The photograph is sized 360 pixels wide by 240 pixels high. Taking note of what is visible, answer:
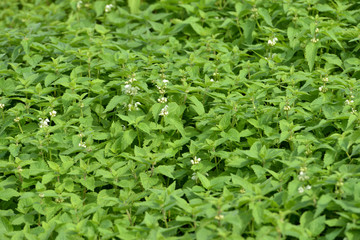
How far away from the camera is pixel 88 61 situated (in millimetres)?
5129

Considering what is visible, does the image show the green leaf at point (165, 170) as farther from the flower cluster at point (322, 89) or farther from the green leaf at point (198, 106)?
the flower cluster at point (322, 89)

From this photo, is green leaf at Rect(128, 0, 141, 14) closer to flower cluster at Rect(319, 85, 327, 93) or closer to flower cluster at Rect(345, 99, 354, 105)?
flower cluster at Rect(319, 85, 327, 93)

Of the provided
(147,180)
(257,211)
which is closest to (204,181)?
Answer: (147,180)

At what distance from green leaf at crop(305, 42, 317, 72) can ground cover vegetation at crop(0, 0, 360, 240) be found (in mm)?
15

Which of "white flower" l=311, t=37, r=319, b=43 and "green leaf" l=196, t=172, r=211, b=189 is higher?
"white flower" l=311, t=37, r=319, b=43

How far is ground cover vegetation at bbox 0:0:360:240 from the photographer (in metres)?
3.48

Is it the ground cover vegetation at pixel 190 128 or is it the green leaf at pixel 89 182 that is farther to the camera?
the green leaf at pixel 89 182

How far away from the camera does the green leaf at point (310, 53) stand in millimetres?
4930

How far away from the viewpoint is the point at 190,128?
14.8 ft

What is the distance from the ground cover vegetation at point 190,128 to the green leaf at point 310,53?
0.05 feet

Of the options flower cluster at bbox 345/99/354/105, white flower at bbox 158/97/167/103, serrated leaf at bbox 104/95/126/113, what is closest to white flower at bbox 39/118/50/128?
serrated leaf at bbox 104/95/126/113

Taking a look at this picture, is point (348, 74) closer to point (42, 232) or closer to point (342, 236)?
point (342, 236)

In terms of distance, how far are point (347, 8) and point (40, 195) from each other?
13.1 feet

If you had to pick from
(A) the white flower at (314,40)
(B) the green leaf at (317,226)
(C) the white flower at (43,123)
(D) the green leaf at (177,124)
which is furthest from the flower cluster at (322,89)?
(C) the white flower at (43,123)
